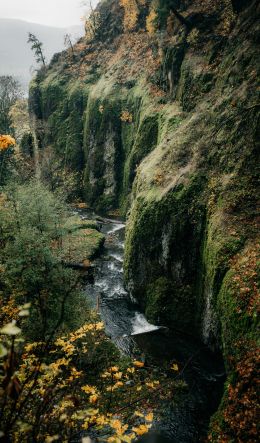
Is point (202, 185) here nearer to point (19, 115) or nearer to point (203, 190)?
point (203, 190)

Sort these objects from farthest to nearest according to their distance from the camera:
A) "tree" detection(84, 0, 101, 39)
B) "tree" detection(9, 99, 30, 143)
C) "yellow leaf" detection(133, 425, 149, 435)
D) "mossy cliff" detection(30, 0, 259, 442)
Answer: "tree" detection(9, 99, 30, 143) → "tree" detection(84, 0, 101, 39) → "mossy cliff" detection(30, 0, 259, 442) → "yellow leaf" detection(133, 425, 149, 435)

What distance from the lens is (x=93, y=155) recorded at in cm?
3584

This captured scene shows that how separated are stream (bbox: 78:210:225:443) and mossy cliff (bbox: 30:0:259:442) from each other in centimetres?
77

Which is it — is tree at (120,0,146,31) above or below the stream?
above

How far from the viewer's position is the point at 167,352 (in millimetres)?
13758

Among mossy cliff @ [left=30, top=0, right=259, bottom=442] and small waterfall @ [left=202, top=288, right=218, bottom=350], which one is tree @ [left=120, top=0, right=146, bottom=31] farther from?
small waterfall @ [left=202, top=288, right=218, bottom=350]

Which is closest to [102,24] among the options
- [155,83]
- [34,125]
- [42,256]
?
[34,125]

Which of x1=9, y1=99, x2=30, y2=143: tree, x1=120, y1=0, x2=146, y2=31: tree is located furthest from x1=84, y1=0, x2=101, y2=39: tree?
x1=9, y1=99, x2=30, y2=143: tree

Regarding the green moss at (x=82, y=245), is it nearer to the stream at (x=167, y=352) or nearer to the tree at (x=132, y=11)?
the stream at (x=167, y=352)

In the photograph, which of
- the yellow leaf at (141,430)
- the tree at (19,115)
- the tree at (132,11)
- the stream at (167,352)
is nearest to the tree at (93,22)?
Answer: the tree at (132,11)

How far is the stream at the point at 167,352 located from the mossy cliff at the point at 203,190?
765mm

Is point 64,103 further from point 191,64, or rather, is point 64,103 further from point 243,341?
point 243,341

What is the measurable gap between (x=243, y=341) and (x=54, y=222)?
11.7 m

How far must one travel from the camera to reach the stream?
10.2 m
